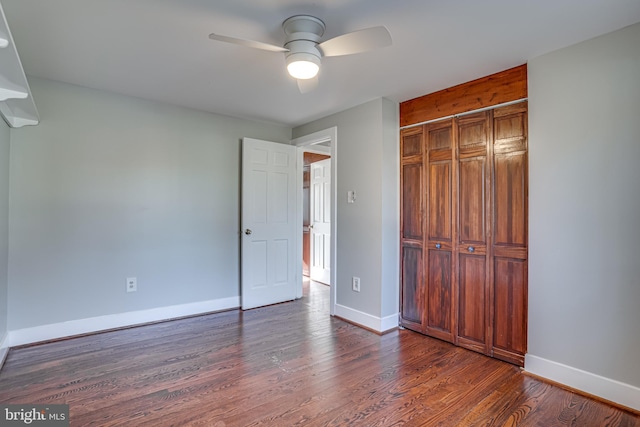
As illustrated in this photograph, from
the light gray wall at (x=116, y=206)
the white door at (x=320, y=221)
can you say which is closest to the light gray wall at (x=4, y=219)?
the light gray wall at (x=116, y=206)

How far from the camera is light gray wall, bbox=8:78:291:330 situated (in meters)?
2.75

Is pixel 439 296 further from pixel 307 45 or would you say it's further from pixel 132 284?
pixel 132 284

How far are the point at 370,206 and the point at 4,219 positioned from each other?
3.01 meters

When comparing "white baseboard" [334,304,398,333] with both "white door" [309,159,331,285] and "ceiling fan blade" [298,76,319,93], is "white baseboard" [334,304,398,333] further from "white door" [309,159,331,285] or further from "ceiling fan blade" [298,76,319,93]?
"ceiling fan blade" [298,76,319,93]

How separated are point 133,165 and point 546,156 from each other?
3506mm

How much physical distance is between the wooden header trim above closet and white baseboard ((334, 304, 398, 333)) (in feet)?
6.30

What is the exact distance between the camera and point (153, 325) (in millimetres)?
3271

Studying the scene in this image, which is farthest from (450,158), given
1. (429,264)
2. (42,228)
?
(42,228)

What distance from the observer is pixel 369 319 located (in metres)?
3.25

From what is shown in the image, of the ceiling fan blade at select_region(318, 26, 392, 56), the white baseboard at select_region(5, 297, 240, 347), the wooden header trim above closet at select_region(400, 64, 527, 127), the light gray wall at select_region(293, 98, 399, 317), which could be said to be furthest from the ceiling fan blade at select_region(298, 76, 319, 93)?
the white baseboard at select_region(5, 297, 240, 347)

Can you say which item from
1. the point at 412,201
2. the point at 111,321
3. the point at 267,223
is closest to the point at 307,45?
the point at 412,201

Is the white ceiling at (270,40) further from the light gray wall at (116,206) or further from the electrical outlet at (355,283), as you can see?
the electrical outlet at (355,283)

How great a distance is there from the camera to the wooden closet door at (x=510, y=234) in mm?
2436

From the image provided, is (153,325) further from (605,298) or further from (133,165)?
(605,298)
